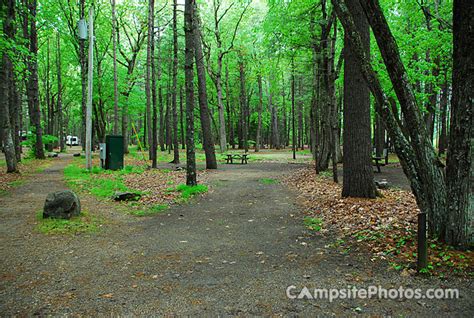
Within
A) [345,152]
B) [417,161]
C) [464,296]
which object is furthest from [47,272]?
[345,152]

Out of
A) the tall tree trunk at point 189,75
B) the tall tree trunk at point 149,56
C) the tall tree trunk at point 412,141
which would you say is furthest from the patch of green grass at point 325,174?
the tall tree trunk at point 149,56

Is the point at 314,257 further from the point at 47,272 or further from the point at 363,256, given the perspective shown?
the point at 47,272

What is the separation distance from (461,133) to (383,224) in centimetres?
226

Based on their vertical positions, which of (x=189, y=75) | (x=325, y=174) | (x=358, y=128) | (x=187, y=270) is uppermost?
(x=189, y=75)

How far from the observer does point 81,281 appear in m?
4.00

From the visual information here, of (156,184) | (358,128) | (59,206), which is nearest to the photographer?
(59,206)

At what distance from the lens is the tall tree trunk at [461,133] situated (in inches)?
166

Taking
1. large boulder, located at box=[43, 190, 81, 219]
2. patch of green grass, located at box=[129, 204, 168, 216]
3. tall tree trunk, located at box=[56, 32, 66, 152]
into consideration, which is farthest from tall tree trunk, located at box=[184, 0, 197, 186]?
tall tree trunk, located at box=[56, 32, 66, 152]

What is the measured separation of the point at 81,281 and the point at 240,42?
3018 centimetres

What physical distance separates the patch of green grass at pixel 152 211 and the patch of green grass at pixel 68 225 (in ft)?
3.66

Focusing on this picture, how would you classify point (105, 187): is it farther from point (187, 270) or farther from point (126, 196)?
point (187, 270)

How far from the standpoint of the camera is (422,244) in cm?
387

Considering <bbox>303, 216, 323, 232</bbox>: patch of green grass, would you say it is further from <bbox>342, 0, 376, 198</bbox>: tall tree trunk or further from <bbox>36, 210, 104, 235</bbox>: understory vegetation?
<bbox>36, 210, 104, 235</bbox>: understory vegetation

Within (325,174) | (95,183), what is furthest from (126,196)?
(325,174)
